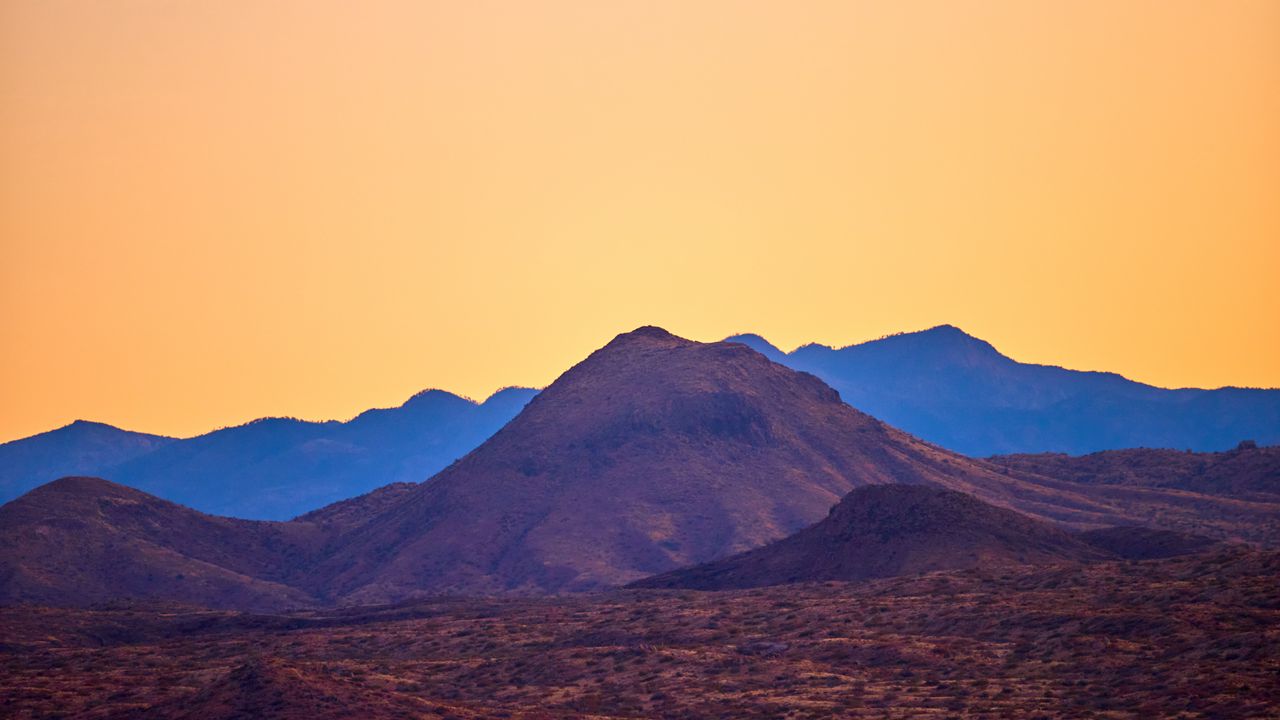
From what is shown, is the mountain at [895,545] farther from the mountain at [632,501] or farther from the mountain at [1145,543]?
the mountain at [632,501]

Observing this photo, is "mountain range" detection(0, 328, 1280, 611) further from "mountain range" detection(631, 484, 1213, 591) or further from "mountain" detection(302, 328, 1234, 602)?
"mountain range" detection(631, 484, 1213, 591)

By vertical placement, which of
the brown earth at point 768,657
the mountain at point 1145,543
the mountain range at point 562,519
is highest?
the mountain range at point 562,519

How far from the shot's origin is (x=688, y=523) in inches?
6860

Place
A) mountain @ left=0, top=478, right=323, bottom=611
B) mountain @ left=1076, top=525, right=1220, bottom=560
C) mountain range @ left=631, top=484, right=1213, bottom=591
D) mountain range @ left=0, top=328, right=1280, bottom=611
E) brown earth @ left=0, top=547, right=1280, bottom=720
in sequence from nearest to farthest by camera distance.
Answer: brown earth @ left=0, top=547, right=1280, bottom=720
mountain range @ left=631, top=484, right=1213, bottom=591
mountain @ left=1076, top=525, right=1220, bottom=560
mountain @ left=0, top=478, right=323, bottom=611
mountain range @ left=0, top=328, right=1280, bottom=611

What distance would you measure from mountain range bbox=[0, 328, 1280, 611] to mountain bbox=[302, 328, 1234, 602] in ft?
0.86

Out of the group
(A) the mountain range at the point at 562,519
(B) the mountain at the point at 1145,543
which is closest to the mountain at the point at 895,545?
(B) the mountain at the point at 1145,543

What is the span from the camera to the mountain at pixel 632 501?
167 meters

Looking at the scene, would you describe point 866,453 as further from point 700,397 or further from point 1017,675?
point 1017,675

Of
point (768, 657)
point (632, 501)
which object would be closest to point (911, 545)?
point (768, 657)

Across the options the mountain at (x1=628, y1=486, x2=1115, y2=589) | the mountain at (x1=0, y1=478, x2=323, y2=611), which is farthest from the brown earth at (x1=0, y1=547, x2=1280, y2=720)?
the mountain at (x1=0, y1=478, x2=323, y2=611)

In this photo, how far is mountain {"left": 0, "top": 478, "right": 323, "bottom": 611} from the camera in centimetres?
16550

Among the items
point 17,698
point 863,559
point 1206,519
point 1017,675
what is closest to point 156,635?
point 17,698

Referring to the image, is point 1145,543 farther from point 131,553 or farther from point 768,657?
point 131,553

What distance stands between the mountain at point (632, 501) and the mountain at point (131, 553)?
8197 millimetres
